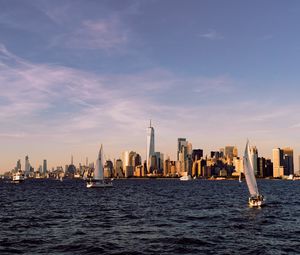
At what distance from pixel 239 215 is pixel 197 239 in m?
28.5

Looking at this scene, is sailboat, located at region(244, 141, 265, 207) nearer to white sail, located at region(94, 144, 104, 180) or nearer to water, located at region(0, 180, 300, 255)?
water, located at region(0, 180, 300, 255)

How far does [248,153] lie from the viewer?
294ft

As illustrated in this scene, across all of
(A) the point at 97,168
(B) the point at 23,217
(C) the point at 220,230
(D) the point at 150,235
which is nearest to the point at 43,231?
(D) the point at 150,235

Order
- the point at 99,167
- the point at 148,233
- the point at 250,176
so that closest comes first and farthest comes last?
the point at 148,233, the point at 250,176, the point at 99,167

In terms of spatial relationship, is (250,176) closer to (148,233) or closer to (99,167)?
(148,233)

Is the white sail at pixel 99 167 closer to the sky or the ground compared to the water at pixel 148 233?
closer to the sky

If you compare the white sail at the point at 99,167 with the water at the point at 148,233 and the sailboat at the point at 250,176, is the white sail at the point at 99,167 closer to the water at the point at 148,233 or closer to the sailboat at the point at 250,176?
the sailboat at the point at 250,176

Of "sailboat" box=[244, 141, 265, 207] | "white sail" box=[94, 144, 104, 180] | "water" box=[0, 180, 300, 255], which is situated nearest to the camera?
"water" box=[0, 180, 300, 255]

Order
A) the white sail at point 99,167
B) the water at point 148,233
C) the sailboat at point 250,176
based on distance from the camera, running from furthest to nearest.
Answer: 1. the white sail at point 99,167
2. the sailboat at point 250,176
3. the water at point 148,233

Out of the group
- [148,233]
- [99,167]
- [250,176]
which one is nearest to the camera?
[148,233]

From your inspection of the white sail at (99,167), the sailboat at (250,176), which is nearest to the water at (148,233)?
the sailboat at (250,176)

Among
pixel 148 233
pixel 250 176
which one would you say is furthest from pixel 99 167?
pixel 148 233

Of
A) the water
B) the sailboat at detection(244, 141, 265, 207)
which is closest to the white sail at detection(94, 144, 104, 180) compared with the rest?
the sailboat at detection(244, 141, 265, 207)

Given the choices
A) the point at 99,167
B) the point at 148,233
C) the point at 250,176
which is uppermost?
the point at 99,167
